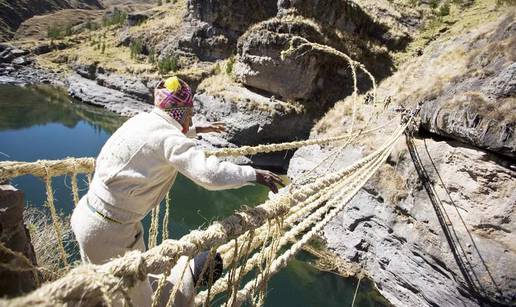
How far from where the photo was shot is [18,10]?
79.7 metres

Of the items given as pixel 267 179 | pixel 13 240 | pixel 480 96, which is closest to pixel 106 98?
pixel 480 96

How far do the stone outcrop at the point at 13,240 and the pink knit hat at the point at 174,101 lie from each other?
163 cm

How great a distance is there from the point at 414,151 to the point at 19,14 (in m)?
95.1

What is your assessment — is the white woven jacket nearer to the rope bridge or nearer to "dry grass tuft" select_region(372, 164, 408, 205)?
the rope bridge

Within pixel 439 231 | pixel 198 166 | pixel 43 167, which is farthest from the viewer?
pixel 439 231

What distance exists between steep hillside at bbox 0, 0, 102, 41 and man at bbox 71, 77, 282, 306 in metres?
77.8

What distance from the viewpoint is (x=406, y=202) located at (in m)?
8.25

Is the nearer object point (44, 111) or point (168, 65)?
point (44, 111)

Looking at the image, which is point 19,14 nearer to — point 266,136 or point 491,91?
point 266,136

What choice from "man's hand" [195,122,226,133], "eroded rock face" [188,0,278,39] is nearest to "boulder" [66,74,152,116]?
"eroded rock face" [188,0,278,39]

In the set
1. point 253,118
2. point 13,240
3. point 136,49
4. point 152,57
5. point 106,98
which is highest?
point 13,240

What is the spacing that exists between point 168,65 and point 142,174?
30145 mm

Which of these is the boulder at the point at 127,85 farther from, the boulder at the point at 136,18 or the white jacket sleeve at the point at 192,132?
the white jacket sleeve at the point at 192,132

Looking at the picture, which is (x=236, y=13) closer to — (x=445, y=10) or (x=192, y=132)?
(x=445, y=10)
